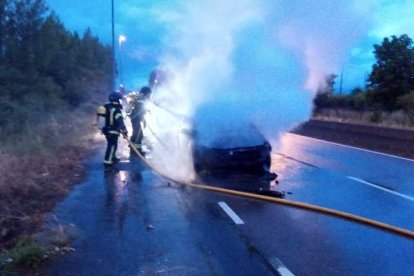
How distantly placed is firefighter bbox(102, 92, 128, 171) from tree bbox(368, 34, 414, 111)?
22832 mm

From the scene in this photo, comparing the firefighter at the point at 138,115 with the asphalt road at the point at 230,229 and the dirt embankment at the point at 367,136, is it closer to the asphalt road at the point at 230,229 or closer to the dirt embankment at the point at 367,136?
the asphalt road at the point at 230,229

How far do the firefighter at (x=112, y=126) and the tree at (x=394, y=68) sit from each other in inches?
899

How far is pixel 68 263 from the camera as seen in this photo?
239 inches

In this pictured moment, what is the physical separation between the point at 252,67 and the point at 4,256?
326 inches

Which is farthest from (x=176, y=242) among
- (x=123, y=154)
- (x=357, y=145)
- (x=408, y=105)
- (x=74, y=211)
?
(x=408, y=105)

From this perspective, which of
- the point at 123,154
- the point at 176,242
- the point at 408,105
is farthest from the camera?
the point at 408,105

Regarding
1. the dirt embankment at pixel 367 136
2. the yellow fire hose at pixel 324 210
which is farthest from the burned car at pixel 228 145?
the dirt embankment at pixel 367 136

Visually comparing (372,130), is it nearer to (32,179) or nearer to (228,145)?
(228,145)

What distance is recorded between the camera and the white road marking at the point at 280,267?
564 cm

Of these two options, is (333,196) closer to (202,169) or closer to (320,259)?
(202,169)

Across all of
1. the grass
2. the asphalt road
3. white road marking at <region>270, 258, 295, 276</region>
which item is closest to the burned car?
the asphalt road

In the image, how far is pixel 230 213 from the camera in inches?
337

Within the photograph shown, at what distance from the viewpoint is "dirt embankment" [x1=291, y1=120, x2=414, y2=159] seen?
63.9 feet

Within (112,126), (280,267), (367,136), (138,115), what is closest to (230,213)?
(280,267)
